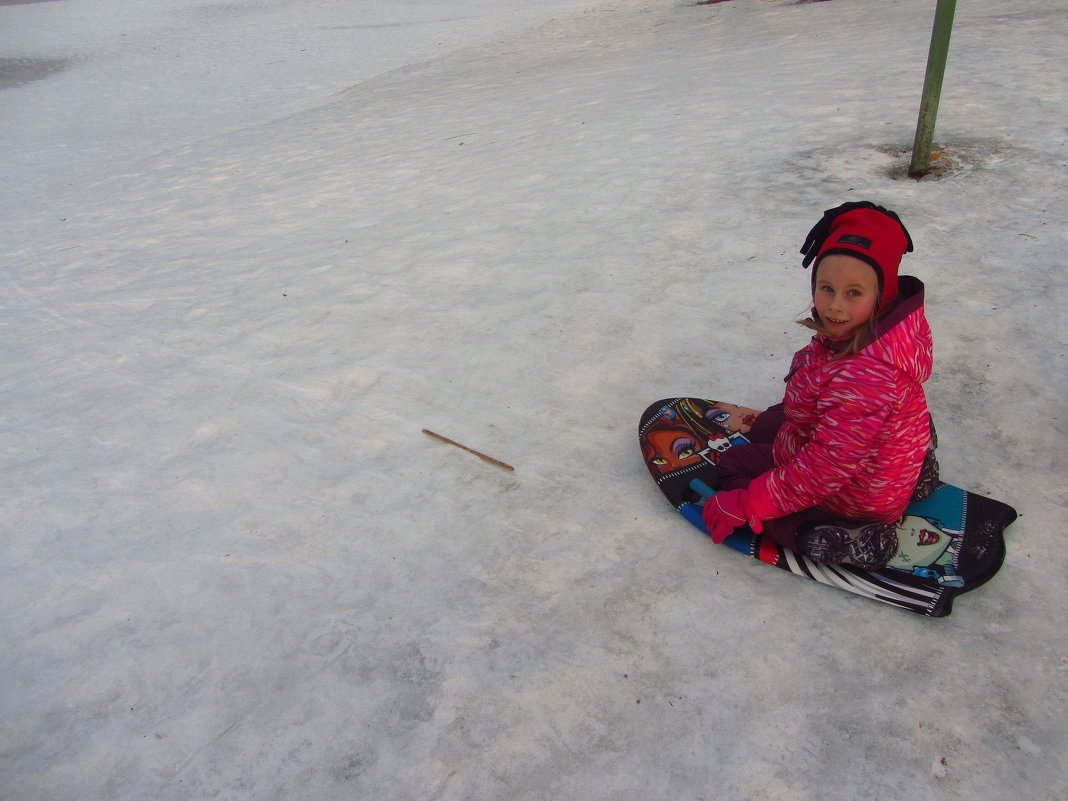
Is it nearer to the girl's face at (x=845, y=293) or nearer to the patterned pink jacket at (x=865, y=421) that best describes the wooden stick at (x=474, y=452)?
the patterned pink jacket at (x=865, y=421)

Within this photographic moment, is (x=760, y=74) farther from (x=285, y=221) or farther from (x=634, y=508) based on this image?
(x=634, y=508)

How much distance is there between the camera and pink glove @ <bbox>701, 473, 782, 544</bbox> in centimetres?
254

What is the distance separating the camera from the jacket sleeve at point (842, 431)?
2.27 m

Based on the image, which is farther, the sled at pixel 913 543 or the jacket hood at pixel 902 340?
the sled at pixel 913 543

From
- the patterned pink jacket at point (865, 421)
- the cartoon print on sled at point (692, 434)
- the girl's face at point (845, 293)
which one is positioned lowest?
the cartoon print on sled at point (692, 434)

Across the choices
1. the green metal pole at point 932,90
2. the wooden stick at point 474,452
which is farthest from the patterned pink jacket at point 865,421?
the green metal pole at point 932,90

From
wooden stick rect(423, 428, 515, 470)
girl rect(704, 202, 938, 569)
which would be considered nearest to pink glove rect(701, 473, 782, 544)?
girl rect(704, 202, 938, 569)

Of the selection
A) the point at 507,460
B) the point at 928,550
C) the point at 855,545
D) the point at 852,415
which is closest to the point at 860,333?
the point at 852,415

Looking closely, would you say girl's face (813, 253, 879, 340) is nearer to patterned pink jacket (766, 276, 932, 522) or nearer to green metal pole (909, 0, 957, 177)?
patterned pink jacket (766, 276, 932, 522)

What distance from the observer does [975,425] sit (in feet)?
10.4

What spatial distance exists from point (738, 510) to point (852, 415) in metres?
0.53

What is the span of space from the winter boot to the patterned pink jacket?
2.5 inches

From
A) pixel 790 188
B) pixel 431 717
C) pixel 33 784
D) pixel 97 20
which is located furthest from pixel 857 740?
pixel 97 20

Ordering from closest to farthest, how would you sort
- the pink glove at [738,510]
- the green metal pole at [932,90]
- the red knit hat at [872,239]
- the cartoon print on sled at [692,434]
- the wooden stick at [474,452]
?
the red knit hat at [872,239] → the pink glove at [738,510] → the cartoon print on sled at [692,434] → the wooden stick at [474,452] → the green metal pole at [932,90]
